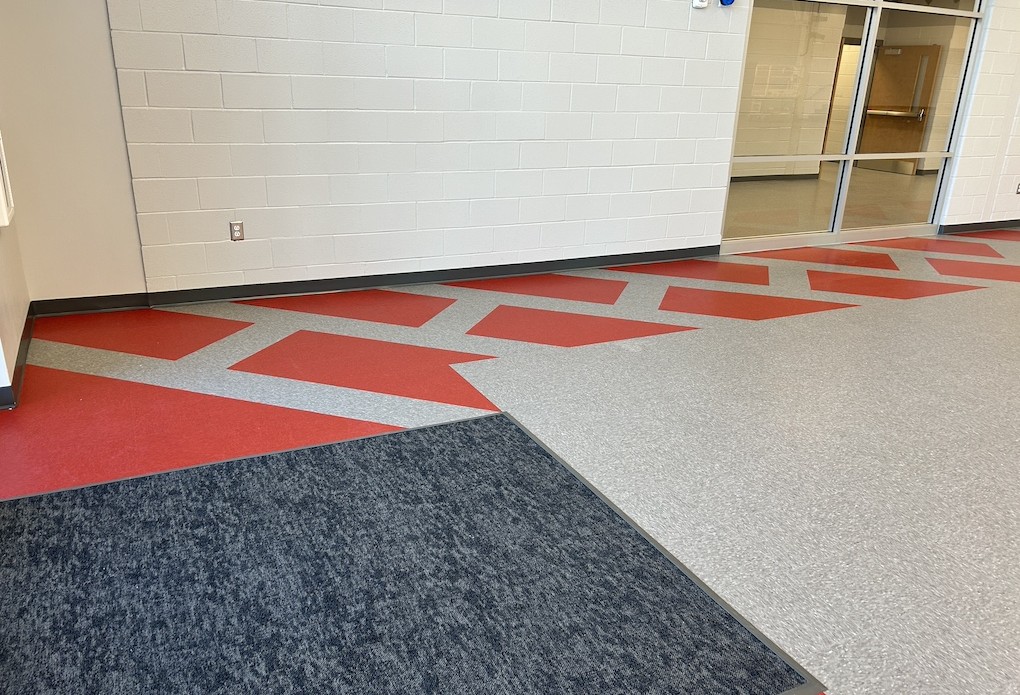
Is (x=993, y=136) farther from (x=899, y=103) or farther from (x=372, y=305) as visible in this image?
(x=372, y=305)

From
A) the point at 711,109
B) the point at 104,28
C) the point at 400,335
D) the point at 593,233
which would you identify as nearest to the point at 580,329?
the point at 400,335

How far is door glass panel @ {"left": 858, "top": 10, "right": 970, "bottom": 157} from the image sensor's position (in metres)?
5.74

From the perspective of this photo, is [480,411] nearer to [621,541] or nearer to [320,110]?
[621,541]

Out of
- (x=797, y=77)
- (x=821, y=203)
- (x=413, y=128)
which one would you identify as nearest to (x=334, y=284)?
(x=413, y=128)

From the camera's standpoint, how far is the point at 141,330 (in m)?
3.54

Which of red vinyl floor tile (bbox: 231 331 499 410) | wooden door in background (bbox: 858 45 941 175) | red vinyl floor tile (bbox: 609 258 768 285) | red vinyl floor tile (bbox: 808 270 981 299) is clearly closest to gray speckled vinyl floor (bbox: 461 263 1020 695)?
red vinyl floor tile (bbox: 231 331 499 410)

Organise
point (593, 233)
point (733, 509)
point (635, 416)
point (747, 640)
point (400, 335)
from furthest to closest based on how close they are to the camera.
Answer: point (593, 233), point (400, 335), point (635, 416), point (733, 509), point (747, 640)

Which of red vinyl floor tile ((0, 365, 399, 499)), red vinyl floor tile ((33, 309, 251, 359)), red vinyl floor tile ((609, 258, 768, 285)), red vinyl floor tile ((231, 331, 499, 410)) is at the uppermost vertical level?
red vinyl floor tile ((0, 365, 399, 499))

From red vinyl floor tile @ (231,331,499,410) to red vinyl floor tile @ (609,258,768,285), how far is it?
2.00 meters

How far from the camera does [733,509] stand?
85.4 inches

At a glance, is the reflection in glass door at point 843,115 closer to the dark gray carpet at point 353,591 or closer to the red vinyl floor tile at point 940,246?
the red vinyl floor tile at point 940,246

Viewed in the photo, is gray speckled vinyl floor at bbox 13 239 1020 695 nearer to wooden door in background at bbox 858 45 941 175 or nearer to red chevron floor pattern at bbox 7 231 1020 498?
red chevron floor pattern at bbox 7 231 1020 498

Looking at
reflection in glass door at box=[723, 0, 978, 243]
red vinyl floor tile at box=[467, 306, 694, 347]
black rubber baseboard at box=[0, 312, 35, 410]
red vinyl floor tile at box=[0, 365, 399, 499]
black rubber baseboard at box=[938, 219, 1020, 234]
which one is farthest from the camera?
black rubber baseboard at box=[938, 219, 1020, 234]

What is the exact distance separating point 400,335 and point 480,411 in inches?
38.0
